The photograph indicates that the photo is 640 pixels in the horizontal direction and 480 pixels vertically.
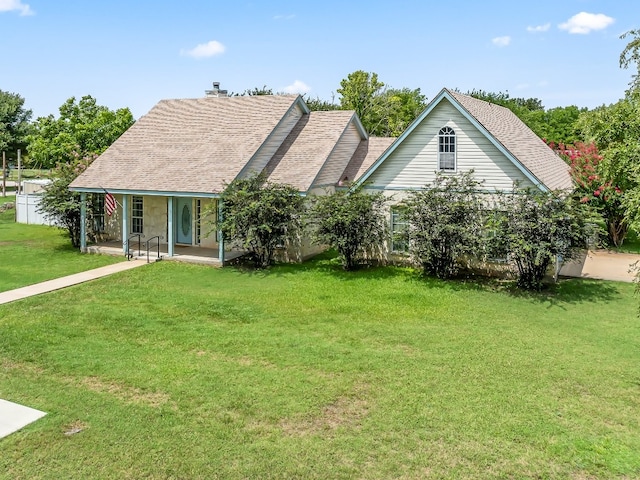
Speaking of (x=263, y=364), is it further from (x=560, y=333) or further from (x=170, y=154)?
(x=170, y=154)

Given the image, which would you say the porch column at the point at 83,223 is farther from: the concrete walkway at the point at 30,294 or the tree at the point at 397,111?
the tree at the point at 397,111

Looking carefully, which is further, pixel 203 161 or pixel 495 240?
pixel 203 161

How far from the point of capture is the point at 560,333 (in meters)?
11.7

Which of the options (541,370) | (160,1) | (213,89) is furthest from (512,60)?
(541,370)

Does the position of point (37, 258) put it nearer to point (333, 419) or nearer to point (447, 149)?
Answer: point (447, 149)

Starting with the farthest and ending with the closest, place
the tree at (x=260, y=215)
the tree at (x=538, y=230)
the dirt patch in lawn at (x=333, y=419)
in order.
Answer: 1. the tree at (x=260, y=215)
2. the tree at (x=538, y=230)
3. the dirt patch in lawn at (x=333, y=419)

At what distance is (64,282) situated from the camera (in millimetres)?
15914

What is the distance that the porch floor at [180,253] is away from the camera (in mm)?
19391

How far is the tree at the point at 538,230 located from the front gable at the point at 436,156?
111 cm

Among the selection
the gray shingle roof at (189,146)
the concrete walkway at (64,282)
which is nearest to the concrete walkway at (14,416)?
the concrete walkway at (64,282)

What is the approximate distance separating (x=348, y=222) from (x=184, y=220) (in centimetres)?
859

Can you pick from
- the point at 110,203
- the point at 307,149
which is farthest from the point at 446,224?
the point at 110,203

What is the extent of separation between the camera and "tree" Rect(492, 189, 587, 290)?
14.7 m

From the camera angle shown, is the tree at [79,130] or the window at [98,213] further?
the tree at [79,130]
